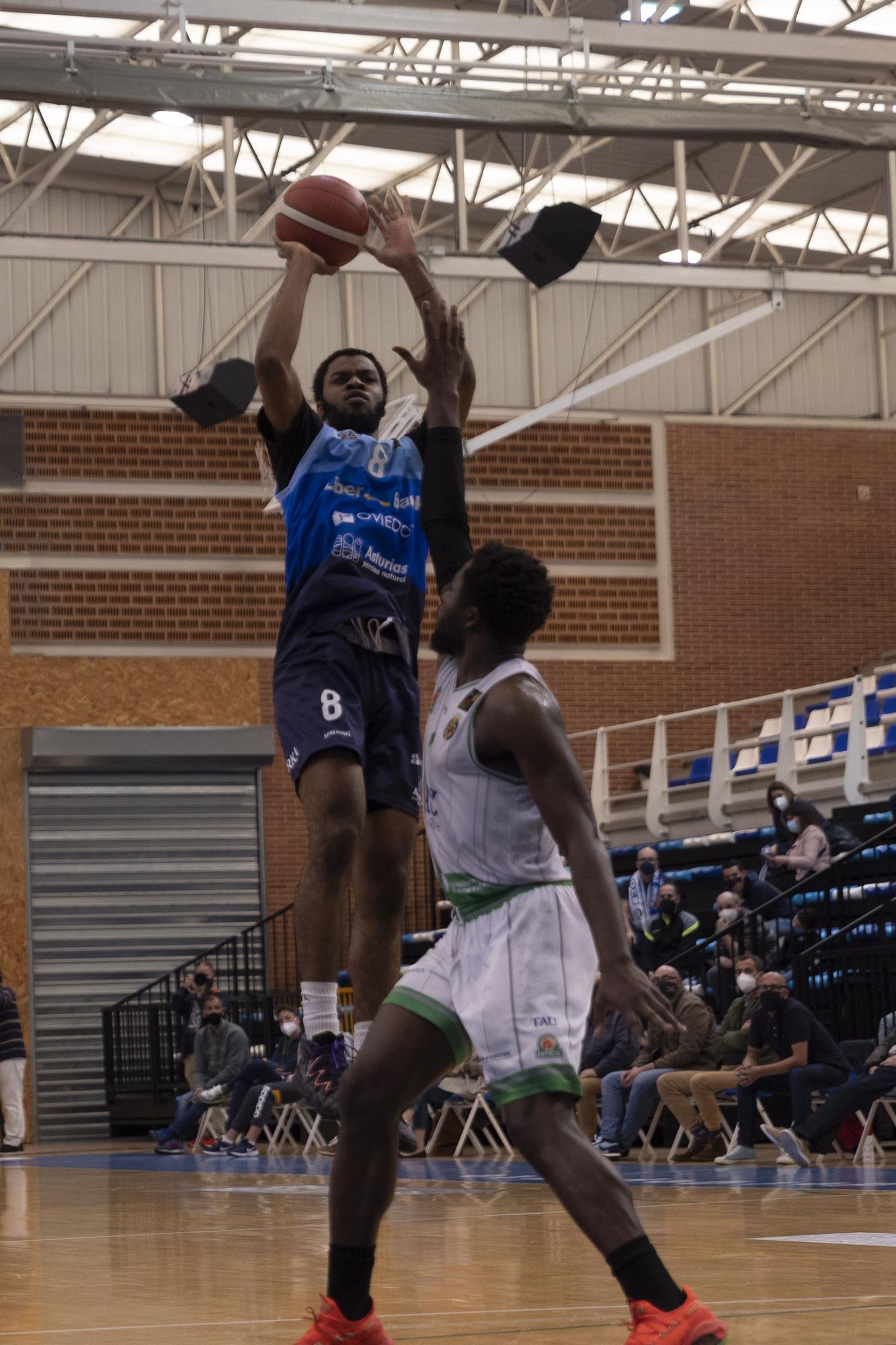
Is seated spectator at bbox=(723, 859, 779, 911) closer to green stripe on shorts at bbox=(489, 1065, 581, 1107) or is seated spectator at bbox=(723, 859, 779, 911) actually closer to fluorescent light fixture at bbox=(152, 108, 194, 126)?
fluorescent light fixture at bbox=(152, 108, 194, 126)

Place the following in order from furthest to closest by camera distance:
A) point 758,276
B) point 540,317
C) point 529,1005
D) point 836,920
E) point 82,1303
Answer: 1. point 540,317
2. point 758,276
3. point 836,920
4. point 82,1303
5. point 529,1005

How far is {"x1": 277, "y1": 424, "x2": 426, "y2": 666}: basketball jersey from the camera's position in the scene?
4.73 metres

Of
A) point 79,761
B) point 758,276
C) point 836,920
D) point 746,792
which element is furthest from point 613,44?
point 79,761

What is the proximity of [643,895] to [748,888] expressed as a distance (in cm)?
82

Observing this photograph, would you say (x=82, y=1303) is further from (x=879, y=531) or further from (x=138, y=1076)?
(x=879, y=531)

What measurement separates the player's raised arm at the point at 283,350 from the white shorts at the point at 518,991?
1380mm

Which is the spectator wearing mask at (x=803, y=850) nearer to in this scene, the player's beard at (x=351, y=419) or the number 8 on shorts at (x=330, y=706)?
the player's beard at (x=351, y=419)

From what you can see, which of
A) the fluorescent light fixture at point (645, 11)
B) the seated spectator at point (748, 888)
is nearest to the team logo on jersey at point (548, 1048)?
the seated spectator at point (748, 888)

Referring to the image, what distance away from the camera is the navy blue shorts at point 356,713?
4.63 m

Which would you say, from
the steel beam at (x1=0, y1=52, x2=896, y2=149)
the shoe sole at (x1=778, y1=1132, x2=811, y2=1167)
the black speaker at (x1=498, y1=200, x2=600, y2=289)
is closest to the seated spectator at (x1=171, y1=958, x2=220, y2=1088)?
the shoe sole at (x1=778, y1=1132, x2=811, y2=1167)

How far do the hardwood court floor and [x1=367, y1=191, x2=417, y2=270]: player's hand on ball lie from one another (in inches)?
96.5

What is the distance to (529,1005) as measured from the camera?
3.84 metres

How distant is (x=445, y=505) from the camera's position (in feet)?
14.8

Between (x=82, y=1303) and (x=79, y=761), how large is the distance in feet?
52.3
